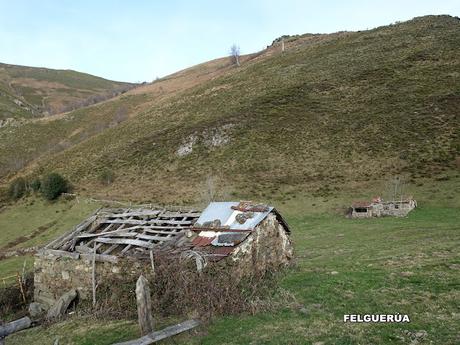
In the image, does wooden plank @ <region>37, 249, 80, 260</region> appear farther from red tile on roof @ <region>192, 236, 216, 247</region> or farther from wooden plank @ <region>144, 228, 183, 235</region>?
red tile on roof @ <region>192, 236, 216, 247</region>

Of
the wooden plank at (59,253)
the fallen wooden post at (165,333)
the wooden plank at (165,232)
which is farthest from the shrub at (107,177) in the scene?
the fallen wooden post at (165,333)

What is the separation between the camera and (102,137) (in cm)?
7194

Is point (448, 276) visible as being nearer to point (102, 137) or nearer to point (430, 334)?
point (430, 334)

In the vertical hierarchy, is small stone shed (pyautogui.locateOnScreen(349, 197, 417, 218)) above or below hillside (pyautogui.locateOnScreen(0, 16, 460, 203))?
below

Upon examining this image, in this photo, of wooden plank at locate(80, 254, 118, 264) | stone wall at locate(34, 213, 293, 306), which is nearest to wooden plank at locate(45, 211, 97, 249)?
stone wall at locate(34, 213, 293, 306)

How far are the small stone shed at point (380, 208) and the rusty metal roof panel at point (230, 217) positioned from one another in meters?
20.0

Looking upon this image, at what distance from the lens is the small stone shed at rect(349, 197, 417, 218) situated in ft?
103

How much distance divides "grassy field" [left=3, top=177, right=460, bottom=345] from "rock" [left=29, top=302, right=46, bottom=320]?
163cm

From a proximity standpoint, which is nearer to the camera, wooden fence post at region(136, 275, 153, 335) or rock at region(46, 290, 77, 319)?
wooden fence post at region(136, 275, 153, 335)

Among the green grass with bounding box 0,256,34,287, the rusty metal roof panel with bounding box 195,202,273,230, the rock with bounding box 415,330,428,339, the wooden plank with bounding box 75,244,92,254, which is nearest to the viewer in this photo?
the rock with bounding box 415,330,428,339

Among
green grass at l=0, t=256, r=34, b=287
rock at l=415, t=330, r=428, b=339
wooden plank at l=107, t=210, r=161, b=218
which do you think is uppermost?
wooden plank at l=107, t=210, r=161, b=218

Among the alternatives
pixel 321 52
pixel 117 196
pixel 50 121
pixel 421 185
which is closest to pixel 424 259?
pixel 421 185

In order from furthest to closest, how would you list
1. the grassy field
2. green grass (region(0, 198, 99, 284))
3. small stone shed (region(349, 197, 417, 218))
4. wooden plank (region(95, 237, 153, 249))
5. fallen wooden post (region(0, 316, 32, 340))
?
green grass (region(0, 198, 99, 284)) < small stone shed (region(349, 197, 417, 218)) < wooden plank (region(95, 237, 153, 249)) < fallen wooden post (region(0, 316, 32, 340)) < the grassy field

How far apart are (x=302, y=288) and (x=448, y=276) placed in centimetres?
401
